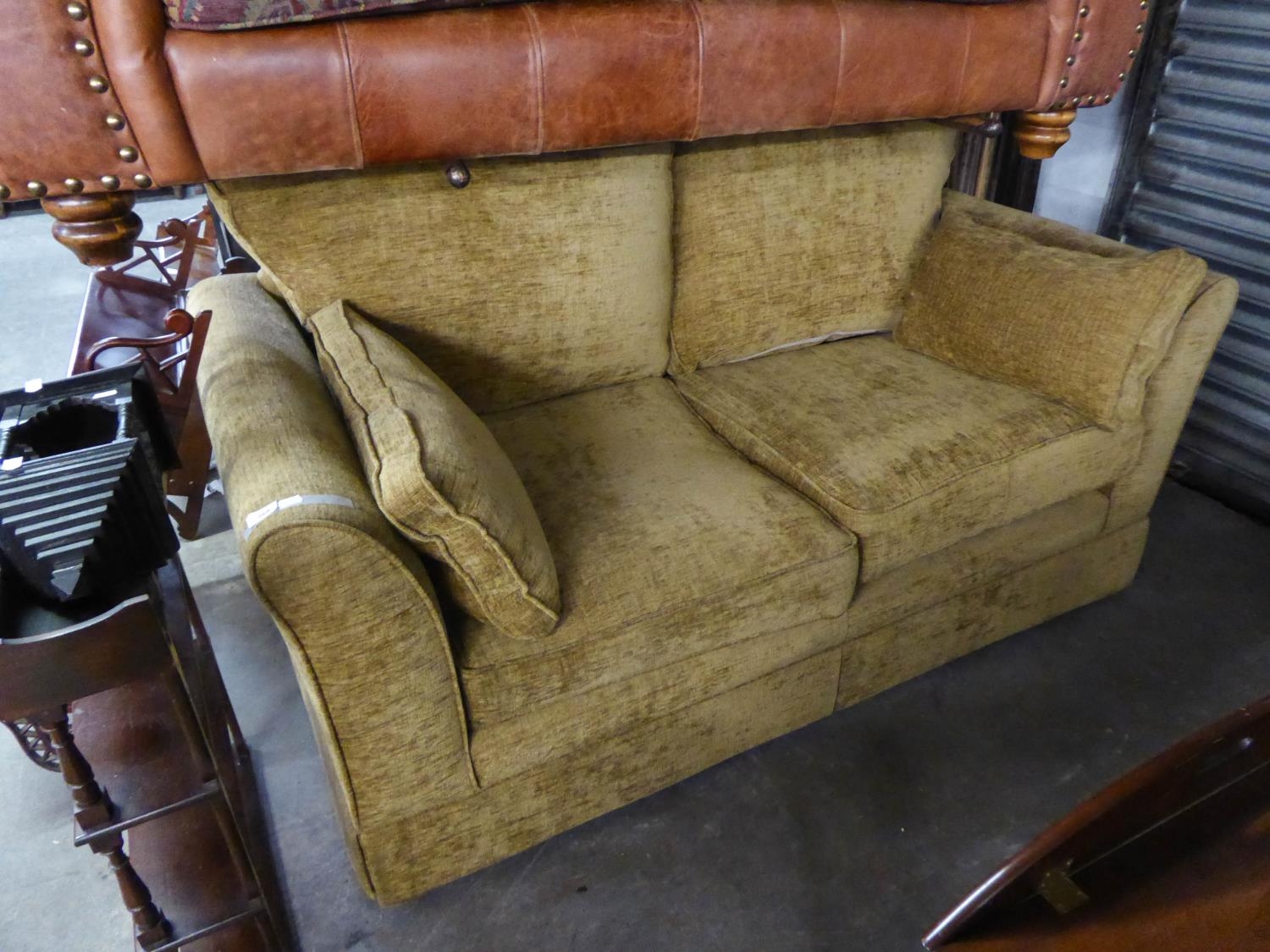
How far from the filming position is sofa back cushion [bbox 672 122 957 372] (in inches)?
63.7

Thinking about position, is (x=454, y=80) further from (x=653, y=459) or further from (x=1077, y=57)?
(x=1077, y=57)

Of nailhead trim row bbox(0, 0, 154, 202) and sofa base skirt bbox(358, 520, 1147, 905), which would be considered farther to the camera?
sofa base skirt bbox(358, 520, 1147, 905)

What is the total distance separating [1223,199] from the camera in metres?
2.01

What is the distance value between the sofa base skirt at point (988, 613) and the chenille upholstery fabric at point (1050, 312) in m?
0.29

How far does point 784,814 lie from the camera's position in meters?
1.37

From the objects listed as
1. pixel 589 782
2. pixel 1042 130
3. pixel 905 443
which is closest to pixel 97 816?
pixel 589 782

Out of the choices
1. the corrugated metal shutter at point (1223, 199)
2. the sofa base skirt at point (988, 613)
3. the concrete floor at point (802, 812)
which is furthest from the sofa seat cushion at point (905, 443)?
the corrugated metal shutter at point (1223, 199)

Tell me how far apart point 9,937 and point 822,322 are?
5.47ft

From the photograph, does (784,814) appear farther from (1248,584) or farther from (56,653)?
(1248,584)

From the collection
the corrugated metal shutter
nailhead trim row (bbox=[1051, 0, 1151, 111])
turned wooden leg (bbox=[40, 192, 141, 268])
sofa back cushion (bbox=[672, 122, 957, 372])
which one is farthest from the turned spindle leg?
the corrugated metal shutter

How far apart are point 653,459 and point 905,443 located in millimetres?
410

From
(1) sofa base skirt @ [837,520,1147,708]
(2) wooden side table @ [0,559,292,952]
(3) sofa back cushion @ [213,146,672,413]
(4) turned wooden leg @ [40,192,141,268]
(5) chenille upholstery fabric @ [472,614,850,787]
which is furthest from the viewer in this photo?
(1) sofa base skirt @ [837,520,1147,708]

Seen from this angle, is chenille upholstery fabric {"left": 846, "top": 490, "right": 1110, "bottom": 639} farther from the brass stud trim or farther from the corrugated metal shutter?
the brass stud trim

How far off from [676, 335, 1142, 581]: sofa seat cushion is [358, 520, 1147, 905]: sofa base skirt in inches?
6.7
